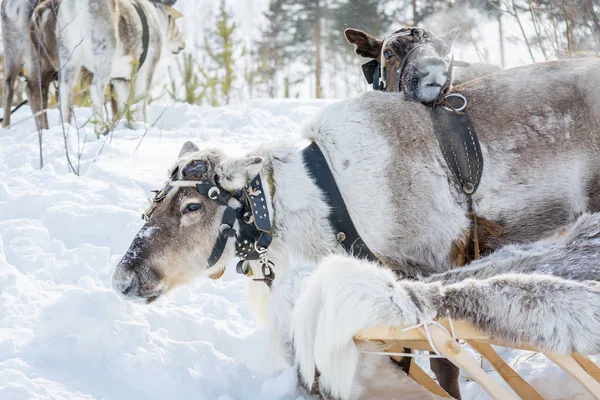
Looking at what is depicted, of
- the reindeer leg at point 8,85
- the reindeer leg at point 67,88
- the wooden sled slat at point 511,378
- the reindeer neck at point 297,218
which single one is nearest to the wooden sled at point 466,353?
the wooden sled slat at point 511,378

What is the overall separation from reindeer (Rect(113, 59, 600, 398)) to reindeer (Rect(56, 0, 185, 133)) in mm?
4189

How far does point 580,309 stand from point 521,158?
1.28 metres

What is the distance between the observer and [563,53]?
642 centimetres

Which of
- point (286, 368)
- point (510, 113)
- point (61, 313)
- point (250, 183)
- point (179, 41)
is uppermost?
point (179, 41)

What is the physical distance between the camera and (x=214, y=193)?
132 inches

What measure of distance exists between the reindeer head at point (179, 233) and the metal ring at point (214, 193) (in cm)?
3

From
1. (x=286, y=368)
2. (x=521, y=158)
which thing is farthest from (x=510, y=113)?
(x=286, y=368)

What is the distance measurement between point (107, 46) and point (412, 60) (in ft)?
17.3

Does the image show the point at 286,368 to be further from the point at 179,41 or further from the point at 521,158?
the point at 179,41

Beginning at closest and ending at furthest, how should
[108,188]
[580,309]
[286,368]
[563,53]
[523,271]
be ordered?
[580,309], [523,271], [286,368], [108,188], [563,53]

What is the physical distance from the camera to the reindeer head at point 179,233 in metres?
3.34

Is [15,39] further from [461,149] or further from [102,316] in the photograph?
[461,149]

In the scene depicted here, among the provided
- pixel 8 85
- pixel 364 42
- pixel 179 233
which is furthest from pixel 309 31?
pixel 179 233

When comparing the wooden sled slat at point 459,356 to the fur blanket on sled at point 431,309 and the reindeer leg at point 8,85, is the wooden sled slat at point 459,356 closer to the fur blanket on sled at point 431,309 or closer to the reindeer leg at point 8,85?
the fur blanket on sled at point 431,309
